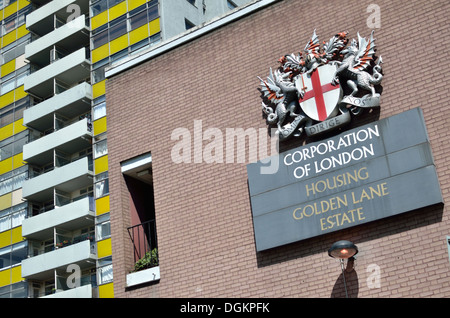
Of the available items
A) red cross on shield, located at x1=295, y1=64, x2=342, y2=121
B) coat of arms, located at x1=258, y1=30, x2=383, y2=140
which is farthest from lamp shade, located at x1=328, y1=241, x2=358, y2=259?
red cross on shield, located at x1=295, y1=64, x2=342, y2=121

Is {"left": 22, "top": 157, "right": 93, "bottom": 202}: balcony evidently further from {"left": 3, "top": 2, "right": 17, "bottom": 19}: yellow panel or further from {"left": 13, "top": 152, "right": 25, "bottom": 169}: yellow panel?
{"left": 3, "top": 2, "right": 17, "bottom": 19}: yellow panel

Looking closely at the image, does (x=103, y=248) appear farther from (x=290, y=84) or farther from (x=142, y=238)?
(x=290, y=84)

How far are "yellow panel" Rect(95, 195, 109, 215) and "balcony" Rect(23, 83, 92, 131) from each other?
287 inches

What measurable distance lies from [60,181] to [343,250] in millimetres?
31874

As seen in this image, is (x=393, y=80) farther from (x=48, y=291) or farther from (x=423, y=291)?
(x=48, y=291)

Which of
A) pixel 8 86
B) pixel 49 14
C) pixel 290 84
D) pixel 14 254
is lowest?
pixel 290 84

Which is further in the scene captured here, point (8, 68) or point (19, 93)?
point (8, 68)

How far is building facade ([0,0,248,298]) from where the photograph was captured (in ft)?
134

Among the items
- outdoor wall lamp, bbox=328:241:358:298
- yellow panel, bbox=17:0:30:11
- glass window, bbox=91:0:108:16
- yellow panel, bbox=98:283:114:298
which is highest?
yellow panel, bbox=17:0:30:11

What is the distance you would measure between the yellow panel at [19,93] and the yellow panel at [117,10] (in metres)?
8.77

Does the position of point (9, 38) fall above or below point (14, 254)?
above

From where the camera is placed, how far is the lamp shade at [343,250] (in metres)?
13.6

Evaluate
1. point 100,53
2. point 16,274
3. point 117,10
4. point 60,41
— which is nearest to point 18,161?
point 16,274

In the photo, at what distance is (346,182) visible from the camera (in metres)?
15.2
